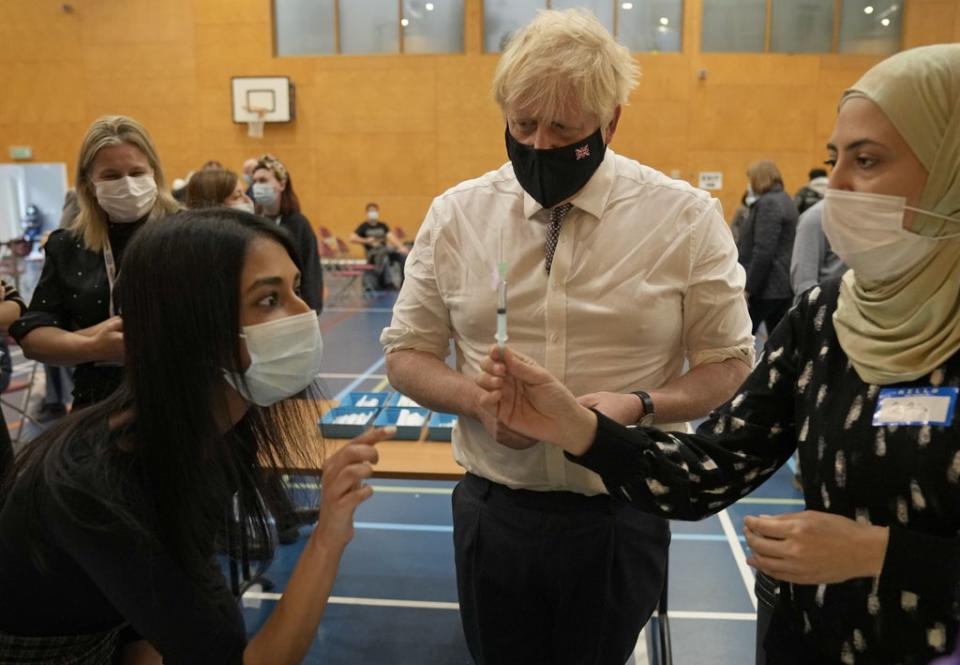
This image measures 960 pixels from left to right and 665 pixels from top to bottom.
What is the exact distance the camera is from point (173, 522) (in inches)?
59.9

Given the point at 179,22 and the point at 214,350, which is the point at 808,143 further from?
the point at 214,350

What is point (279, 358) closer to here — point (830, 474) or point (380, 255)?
point (830, 474)

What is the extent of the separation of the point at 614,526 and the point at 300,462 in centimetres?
81

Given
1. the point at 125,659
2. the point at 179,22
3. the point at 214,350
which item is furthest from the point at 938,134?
the point at 179,22

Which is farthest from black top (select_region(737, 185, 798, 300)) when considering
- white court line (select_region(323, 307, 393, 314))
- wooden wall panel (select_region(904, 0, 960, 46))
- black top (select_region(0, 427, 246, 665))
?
wooden wall panel (select_region(904, 0, 960, 46))

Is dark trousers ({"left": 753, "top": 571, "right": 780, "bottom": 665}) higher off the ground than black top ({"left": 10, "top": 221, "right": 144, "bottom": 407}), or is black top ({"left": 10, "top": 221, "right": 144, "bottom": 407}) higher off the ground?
black top ({"left": 10, "top": 221, "right": 144, "bottom": 407})

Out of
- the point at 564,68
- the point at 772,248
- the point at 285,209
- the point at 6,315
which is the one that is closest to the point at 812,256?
the point at 772,248

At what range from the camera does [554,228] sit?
180cm

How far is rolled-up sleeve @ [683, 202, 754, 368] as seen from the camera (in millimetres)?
1765

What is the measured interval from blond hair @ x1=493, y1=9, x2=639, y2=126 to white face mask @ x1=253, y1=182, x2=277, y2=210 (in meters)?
3.45

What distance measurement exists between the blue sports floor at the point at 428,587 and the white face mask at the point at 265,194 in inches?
76.8

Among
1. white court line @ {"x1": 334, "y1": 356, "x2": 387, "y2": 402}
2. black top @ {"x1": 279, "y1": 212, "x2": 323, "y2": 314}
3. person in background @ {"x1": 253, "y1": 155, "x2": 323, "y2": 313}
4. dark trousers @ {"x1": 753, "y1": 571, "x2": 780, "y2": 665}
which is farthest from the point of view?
white court line @ {"x1": 334, "y1": 356, "x2": 387, "y2": 402}

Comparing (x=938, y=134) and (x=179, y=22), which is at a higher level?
(x=179, y=22)

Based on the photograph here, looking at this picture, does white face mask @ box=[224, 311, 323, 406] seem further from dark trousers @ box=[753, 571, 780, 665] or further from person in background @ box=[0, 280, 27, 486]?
person in background @ box=[0, 280, 27, 486]
